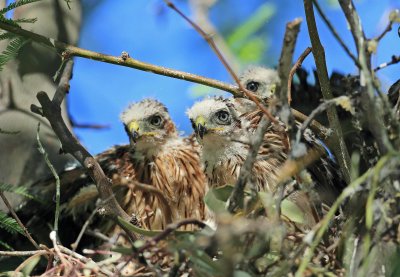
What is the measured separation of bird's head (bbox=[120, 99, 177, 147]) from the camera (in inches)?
168

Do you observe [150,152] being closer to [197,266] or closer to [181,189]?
[181,189]

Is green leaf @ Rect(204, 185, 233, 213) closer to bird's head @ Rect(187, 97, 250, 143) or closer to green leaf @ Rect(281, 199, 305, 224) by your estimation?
green leaf @ Rect(281, 199, 305, 224)

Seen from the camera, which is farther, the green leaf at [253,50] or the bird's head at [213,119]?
the green leaf at [253,50]

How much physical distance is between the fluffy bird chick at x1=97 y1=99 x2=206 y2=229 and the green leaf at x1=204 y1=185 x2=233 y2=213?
1.57 metres

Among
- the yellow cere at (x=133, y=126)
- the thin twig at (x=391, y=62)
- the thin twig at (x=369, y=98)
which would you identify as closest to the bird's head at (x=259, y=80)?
the yellow cere at (x=133, y=126)

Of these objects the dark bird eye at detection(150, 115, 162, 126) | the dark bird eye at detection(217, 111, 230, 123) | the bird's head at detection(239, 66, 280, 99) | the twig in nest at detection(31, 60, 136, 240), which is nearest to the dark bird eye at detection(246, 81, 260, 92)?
the bird's head at detection(239, 66, 280, 99)

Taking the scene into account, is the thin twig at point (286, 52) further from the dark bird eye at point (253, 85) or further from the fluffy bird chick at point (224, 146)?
the dark bird eye at point (253, 85)

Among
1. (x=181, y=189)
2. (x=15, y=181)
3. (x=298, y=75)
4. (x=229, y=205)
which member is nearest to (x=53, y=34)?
(x=15, y=181)

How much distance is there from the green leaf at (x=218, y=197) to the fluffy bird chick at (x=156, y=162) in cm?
157

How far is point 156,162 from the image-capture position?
4.34 meters

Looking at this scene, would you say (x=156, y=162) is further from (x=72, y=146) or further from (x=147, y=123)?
(x=72, y=146)

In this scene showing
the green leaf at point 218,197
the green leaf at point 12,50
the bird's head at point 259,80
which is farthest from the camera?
the bird's head at point 259,80

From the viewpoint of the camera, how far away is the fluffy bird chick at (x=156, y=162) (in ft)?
13.5

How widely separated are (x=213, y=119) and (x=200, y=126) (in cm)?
9
